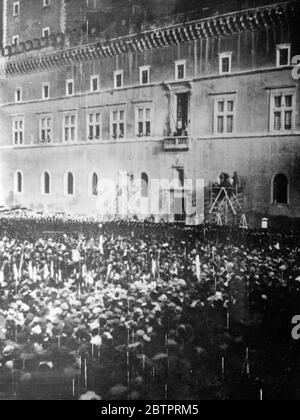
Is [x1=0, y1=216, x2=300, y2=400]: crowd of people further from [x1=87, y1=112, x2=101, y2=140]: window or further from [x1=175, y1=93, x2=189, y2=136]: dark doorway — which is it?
[x1=87, y1=112, x2=101, y2=140]: window

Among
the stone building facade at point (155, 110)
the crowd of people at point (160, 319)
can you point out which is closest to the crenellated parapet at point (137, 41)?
the stone building facade at point (155, 110)

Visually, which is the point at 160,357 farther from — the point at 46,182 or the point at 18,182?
the point at 18,182

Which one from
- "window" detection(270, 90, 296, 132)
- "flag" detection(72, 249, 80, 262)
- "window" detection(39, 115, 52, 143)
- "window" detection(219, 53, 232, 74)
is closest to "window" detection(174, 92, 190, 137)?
"window" detection(219, 53, 232, 74)

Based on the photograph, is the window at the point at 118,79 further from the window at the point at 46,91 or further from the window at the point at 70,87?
the window at the point at 46,91

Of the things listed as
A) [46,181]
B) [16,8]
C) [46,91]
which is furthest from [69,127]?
[16,8]

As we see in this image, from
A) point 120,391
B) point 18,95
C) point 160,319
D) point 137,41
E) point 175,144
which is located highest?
point 137,41

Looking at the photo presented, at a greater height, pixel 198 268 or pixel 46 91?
pixel 46 91

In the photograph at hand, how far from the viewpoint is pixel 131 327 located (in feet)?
12.8

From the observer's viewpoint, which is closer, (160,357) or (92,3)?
(160,357)

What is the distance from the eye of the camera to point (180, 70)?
449cm

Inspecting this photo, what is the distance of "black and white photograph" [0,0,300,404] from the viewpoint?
12.6 ft

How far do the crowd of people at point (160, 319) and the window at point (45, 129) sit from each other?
1.39m

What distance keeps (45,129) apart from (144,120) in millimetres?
1193

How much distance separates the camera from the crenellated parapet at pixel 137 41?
13.7ft
